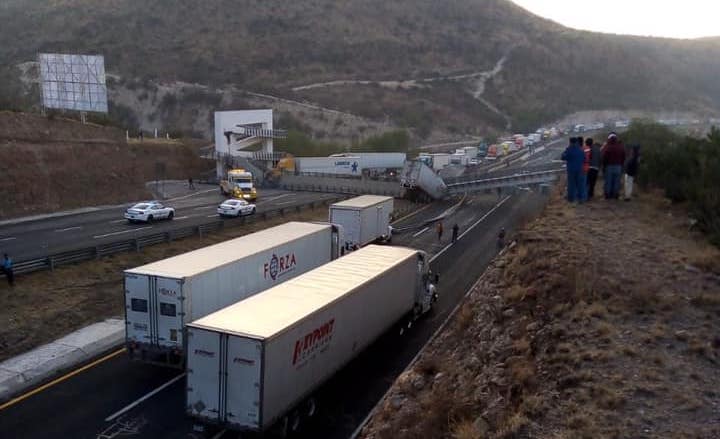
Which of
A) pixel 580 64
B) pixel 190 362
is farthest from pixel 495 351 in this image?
pixel 580 64

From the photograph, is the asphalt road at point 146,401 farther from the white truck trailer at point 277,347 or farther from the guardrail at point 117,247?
the guardrail at point 117,247

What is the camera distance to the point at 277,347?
11836 mm

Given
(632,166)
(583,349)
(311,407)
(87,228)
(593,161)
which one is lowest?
(311,407)

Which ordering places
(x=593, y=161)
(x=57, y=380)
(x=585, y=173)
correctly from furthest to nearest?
(x=585, y=173)
(x=593, y=161)
(x=57, y=380)

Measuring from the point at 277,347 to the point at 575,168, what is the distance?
1287 centimetres

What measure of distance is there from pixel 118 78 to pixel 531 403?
116069 millimetres

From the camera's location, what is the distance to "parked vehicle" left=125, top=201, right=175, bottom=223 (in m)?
36.5

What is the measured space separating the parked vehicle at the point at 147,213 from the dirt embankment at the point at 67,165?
900 centimetres

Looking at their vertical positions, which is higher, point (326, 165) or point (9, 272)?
point (326, 165)

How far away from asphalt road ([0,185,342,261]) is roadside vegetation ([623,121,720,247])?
25.8m

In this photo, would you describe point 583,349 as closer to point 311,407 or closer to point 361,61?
point 311,407

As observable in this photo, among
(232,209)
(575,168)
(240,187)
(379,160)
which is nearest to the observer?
(575,168)

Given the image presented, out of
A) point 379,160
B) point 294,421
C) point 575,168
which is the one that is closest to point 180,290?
point 294,421

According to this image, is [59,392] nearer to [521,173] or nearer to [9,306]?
[9,306]
